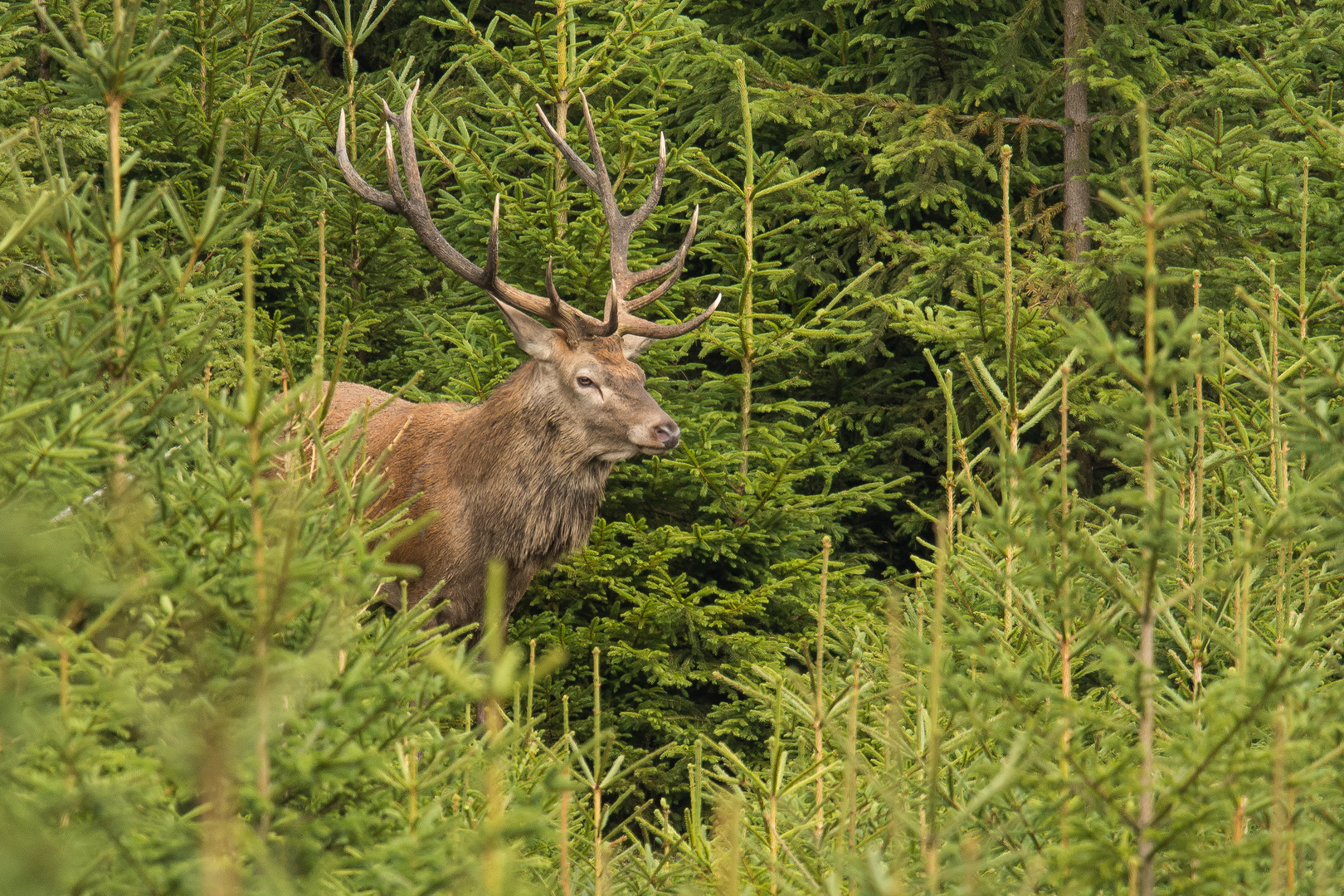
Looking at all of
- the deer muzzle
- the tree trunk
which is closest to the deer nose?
the deer muzzle

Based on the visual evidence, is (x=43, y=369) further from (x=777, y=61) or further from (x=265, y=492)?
(x=777, y=61)

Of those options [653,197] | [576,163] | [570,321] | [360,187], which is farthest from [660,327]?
[360,187]

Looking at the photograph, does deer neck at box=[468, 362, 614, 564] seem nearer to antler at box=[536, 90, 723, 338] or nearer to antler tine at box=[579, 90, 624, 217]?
antler at box=[536, 90, 723, 338]

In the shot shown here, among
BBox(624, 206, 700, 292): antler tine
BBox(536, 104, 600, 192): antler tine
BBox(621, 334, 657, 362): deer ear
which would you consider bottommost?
BBox(621, 334, 657, 362): deer ear

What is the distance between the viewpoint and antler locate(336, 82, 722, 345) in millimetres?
6340

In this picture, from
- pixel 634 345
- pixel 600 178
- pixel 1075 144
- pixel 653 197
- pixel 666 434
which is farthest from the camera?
pixel 1075 144

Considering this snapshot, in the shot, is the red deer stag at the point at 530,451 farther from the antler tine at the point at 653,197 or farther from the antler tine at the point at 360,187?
the antler tine at the point at 653,197

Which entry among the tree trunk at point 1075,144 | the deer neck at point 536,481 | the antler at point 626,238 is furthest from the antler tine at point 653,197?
the tree trunk at point 1075,144

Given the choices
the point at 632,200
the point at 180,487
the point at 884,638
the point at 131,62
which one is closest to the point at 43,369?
the point at 180,487

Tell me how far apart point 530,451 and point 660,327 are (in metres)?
0.83

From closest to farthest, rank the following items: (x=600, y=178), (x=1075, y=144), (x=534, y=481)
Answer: (x=534, y=481), (x=600, y=178), (x=1075, y=144)

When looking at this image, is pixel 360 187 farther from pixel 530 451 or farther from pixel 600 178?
pixel 530 451

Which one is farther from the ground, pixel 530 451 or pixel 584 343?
pixel 584 343

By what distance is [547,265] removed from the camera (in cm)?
638
